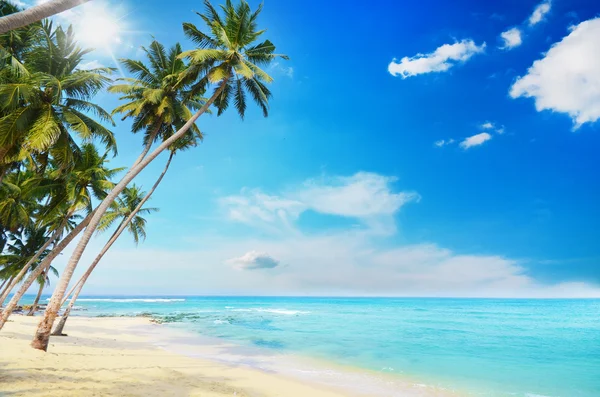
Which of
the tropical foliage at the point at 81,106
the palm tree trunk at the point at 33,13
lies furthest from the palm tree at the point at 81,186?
the palm tree trunk at the point at 33,13

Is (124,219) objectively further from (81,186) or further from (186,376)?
(186,376)

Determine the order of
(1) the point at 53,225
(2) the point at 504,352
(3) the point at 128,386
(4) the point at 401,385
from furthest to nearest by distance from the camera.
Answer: (1) the point at 53,225, (2) the point at 504,352, (4) the point at 401,385, (3) the point at 128,386

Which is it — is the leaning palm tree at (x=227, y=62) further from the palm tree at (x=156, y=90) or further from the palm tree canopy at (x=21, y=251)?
the palm tree canopy at (x=21, y=251)

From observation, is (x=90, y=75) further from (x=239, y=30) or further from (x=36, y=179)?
(x=36, y=179)

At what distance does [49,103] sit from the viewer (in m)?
9.54

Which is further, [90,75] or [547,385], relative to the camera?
[547,385]

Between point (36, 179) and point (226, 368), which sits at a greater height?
point (36, 179)

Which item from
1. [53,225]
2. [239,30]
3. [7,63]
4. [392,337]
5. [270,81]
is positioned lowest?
[392,337]

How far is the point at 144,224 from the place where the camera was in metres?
21.7

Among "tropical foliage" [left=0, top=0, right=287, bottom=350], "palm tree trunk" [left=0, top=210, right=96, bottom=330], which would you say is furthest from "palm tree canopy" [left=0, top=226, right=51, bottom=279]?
"palm tree trunk" [left=0, top=210, right=96, bottom=330]

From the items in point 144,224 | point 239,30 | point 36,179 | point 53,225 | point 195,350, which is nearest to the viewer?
point 239,30

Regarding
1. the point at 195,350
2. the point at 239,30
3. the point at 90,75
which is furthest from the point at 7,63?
the point at 195,350

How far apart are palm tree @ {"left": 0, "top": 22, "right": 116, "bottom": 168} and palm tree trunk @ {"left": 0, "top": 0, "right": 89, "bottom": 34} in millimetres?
4854

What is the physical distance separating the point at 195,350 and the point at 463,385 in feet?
39.4
